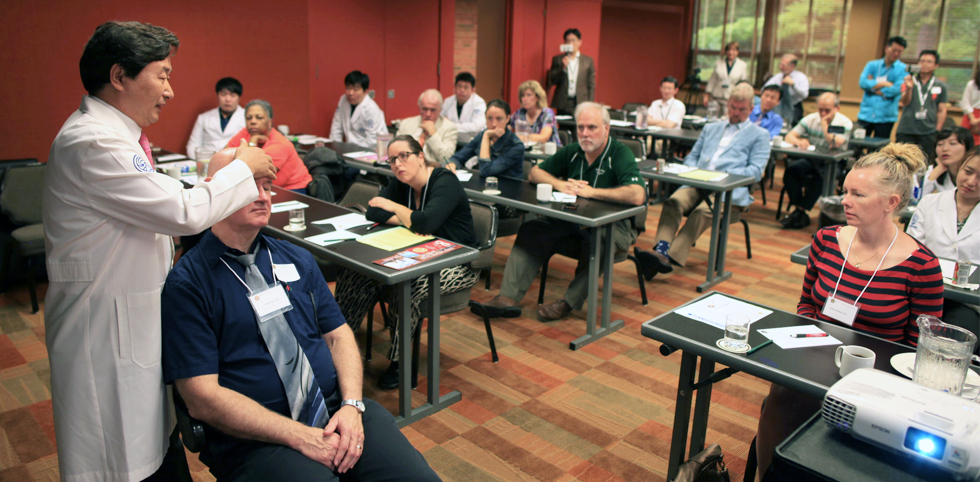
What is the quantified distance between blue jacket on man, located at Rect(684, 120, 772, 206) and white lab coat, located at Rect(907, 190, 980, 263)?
1.89 metres

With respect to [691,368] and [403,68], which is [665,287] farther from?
[403,68]

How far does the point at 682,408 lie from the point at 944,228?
6.05ft

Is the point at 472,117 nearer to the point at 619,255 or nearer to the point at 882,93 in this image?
the point at 619,255

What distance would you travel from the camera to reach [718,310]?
2.37 meters

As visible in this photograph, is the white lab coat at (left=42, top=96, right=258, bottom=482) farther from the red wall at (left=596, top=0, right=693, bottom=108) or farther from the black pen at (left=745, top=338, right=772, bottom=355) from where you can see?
the red wall at (left=596, top=0, right=693, bottom=108)

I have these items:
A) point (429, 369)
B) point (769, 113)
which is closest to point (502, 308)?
point (429, 369)

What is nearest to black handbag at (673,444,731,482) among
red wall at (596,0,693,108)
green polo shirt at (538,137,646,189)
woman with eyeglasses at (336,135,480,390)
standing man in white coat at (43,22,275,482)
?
woman with eyeglasses at (336,135,480,390)

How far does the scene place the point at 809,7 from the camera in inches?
426

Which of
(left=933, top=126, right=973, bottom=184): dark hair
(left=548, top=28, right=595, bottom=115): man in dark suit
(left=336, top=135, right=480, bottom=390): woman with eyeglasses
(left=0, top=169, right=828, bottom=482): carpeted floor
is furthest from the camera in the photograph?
(left=548, top=28, right=595, bottom=115): man in dark suit

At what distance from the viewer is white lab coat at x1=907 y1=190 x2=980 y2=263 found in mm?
3092

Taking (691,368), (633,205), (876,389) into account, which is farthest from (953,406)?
(633,205)

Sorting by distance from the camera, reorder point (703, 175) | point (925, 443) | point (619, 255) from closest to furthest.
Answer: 1. point (925, 443)
2. point (619, 255)
3. point (703, 175)

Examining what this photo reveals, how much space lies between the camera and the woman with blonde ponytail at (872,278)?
2.28m

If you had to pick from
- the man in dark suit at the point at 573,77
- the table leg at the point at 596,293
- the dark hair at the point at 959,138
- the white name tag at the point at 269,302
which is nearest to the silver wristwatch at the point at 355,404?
the white name tag at the point at 269,302
